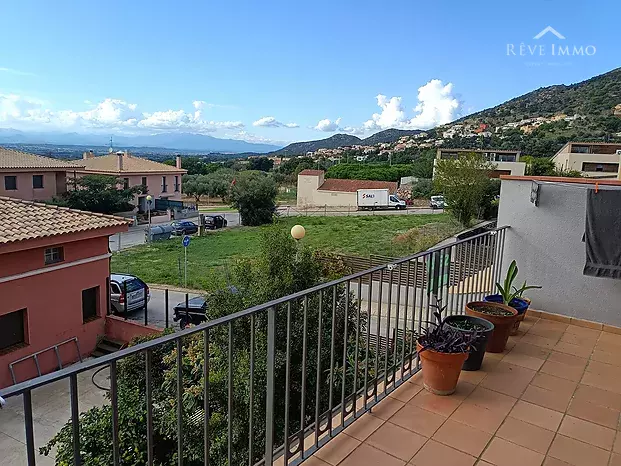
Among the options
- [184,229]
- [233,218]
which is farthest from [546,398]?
[233,218]

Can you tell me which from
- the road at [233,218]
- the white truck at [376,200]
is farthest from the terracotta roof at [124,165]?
the white truck at [376,200]

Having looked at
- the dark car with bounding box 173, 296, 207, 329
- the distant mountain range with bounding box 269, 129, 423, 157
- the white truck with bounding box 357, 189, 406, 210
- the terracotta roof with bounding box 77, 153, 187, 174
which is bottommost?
the dark car with bounding box 173, 296, 207, 329

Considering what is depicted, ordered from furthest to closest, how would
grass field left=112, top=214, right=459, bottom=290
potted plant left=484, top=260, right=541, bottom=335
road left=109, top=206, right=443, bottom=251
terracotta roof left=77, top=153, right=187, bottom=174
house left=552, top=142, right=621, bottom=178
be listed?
house left=552, top=142, right=621, bottom=178 < terracotta roof left=77, top=153, right=187, bottom=174 < road left=109, top=206, right=443, bottom=251 < grass field left=112, top=214, right=459, bottom=290 < potted plant left=484, top=260, right=541, bottom=335

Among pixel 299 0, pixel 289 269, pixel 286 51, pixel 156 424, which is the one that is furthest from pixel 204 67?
pixel 156 424

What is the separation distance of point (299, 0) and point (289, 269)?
12.6m

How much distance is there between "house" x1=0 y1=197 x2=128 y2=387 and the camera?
893 centimetres

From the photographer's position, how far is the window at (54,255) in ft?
31.7

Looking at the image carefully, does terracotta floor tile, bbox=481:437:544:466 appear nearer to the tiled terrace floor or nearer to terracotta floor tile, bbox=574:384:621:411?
the tiled terrace floor

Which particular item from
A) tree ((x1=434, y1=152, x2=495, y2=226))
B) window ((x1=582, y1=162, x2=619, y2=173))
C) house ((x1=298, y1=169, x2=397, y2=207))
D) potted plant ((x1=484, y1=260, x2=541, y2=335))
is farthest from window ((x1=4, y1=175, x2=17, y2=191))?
window ((x1=582, y1=162, x2=619, y2=173))

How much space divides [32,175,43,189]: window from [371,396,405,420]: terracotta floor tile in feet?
98.9

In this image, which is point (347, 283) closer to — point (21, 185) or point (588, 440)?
point (588, 440)

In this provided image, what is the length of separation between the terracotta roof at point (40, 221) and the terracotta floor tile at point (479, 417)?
29.0 feet

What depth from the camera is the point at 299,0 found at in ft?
52.0

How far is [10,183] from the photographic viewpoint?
2592cm
